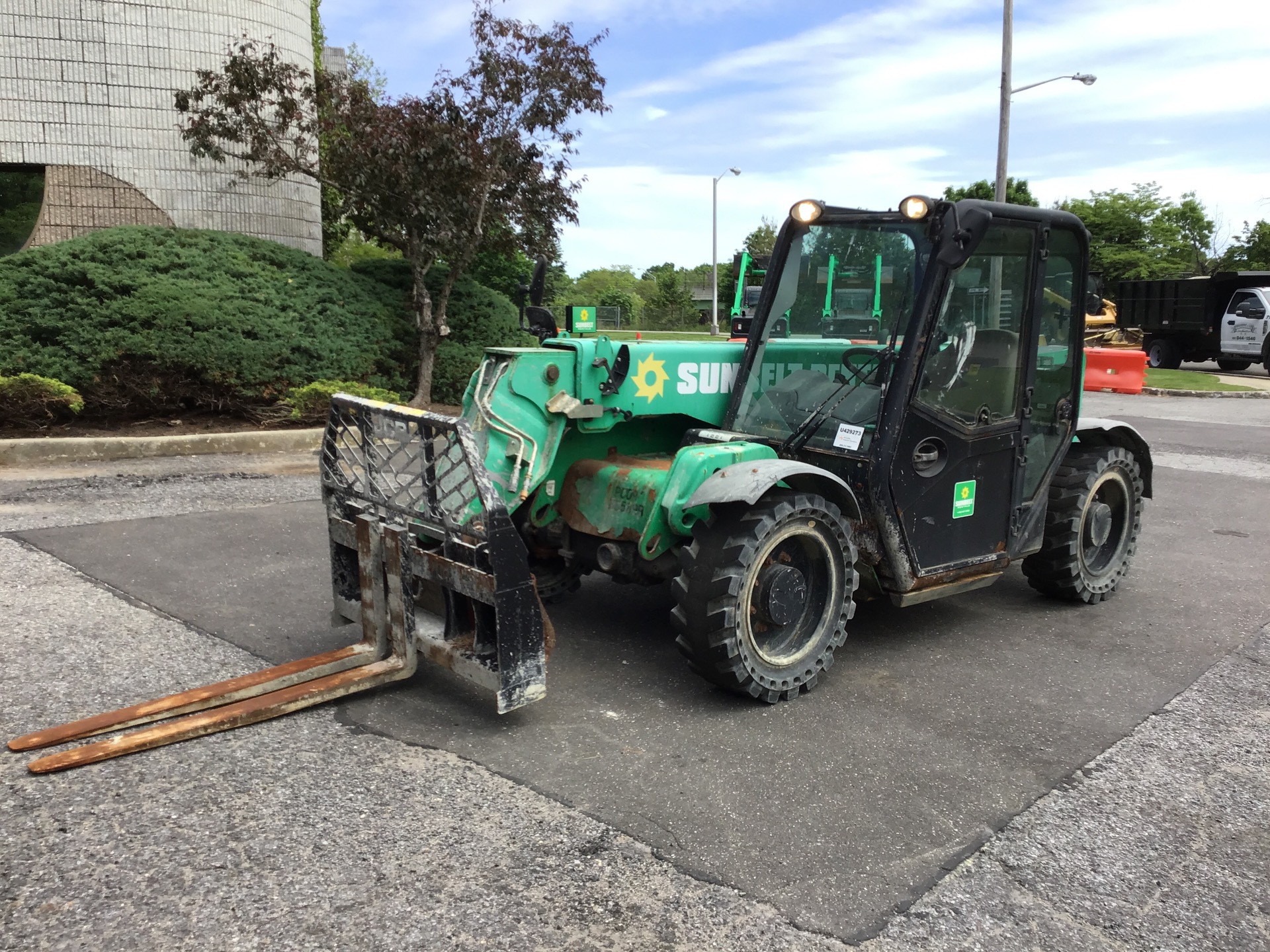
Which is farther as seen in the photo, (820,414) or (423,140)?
(423,140)

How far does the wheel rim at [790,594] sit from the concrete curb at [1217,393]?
1809 centimetres

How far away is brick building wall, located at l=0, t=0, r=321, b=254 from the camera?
12.3 meters

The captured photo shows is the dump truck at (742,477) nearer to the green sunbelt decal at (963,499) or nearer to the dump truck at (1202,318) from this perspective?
the green sunbelt decal at (963,499)

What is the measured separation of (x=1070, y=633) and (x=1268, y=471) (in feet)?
24.1

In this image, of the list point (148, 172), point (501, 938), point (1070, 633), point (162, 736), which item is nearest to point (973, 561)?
point (1070, 633)

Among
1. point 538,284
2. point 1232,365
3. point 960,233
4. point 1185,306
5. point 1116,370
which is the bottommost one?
point 1232,365

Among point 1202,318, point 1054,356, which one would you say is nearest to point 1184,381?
point 1202,318

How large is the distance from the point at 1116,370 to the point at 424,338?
8.64m

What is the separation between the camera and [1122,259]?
4238 centimetres

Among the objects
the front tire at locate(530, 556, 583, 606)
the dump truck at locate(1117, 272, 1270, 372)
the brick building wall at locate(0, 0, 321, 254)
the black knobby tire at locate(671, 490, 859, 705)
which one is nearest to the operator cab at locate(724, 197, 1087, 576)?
the black knobby tire at locate(671, 490, 859, 705)

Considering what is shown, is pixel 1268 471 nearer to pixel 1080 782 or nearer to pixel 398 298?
pixel 1080 782

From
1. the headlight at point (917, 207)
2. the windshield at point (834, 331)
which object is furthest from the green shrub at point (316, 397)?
the headlight at point (917, 207)

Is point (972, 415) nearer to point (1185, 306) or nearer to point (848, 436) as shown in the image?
point (848, 436)

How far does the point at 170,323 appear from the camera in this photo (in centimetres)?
1102
